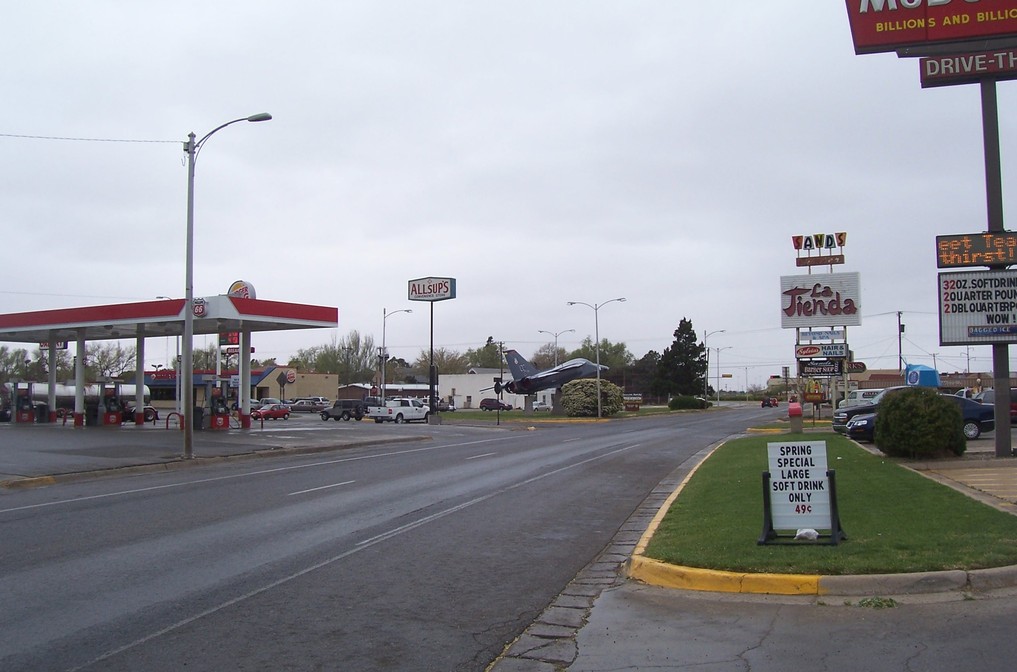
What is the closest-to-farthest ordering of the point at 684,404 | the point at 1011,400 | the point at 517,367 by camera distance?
1. the point at 1011,400
2. the point at 517,367
3. the point at 684,404

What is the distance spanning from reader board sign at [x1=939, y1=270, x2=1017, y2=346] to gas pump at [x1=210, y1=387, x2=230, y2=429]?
28710 mm

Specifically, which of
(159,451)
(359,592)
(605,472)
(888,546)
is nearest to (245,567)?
Result: (359,592)

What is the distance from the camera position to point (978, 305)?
18.8 m

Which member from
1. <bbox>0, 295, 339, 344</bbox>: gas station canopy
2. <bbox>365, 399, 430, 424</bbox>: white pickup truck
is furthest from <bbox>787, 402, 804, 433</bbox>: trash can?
<bbox>365, 399, 430, 424</bbox>: white pickup truck

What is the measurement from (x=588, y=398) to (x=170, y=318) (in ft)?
131

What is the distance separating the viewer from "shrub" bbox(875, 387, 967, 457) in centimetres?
1809

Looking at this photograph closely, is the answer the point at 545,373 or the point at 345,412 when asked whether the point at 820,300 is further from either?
the point at 545,373

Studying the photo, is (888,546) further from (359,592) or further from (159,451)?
(159,451)

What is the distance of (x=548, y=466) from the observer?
22.4 meters

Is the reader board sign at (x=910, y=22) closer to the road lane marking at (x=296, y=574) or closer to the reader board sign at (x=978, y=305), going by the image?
the reader board sign at (x=978, y=305)

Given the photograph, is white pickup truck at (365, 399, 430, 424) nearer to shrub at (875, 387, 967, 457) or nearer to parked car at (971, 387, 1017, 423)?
parked car at (971, 387, 1017, 423)

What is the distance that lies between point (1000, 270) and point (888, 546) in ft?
41.7

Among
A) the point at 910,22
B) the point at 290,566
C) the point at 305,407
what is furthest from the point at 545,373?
the point at 290,566

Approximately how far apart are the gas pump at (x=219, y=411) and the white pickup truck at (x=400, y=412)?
1992cm
